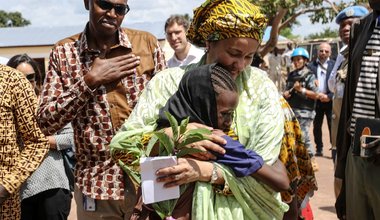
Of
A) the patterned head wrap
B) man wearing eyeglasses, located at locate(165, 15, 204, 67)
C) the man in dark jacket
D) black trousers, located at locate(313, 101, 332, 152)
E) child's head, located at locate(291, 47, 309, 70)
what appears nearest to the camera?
the patterned head wrap

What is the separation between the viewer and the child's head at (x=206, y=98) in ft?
7.64

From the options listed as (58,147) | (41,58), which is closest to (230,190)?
(58,147)

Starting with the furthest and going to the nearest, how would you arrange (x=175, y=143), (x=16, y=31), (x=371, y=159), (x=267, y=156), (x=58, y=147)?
(x=16, y=31)
(x=58, y=147)
(x=371, y=159)
(x=267, y=156)
(x=175, y=143)

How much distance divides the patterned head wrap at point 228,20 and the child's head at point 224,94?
0.20m

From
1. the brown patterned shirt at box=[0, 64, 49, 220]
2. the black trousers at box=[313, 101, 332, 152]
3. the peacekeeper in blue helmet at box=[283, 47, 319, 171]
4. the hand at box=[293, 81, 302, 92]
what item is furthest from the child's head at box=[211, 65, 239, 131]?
the black trousers at box=[313, 101, 332, 152]

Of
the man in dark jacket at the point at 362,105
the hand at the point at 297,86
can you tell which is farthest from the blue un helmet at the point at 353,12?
the hand at the point at 297,86

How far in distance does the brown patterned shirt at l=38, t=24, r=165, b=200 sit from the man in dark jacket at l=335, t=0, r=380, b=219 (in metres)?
1.09

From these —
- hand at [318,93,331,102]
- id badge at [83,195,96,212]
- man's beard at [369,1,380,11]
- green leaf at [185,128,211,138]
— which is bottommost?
hand at [318,93,331,102]

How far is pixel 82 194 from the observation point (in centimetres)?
332

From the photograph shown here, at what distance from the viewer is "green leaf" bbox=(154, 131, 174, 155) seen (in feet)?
7.47

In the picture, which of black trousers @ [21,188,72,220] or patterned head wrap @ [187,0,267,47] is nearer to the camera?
patterned head wrap @ [187,0,267,47]

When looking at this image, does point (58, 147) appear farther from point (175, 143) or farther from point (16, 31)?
point (16, 31)

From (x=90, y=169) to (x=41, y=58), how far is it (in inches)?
1015

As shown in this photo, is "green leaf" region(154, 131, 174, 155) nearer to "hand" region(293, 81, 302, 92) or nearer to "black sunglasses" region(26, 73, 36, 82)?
"black sunglasses" region(26, 73, 36, 82)
